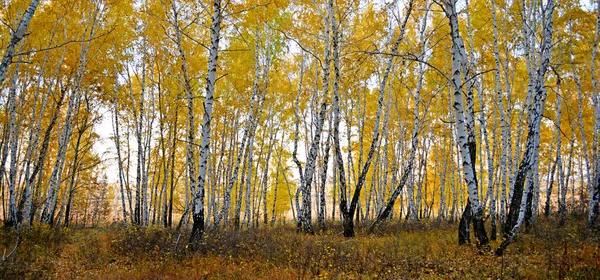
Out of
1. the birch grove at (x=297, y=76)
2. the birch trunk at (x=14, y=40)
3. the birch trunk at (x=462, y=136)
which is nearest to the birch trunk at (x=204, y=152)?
the birch grove at (x=297, y=76)

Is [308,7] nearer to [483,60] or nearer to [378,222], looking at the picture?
[483,60]

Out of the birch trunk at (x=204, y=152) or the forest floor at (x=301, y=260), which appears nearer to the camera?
the forest floor at (x=301, y=260)

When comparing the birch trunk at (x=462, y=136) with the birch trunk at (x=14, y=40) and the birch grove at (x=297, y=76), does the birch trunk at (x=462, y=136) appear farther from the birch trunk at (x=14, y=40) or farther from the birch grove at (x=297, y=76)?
the birch trunk at (x=14, y=40)

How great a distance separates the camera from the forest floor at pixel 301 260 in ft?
18.1

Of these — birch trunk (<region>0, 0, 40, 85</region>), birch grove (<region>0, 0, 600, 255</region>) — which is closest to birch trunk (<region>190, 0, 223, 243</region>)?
birch grove (<region>0, 0, 600, 255</region>)

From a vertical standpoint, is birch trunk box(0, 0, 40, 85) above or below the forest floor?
above

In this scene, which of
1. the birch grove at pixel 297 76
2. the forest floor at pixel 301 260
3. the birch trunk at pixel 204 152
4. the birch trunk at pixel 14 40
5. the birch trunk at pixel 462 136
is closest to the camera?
the birch trunk at pixel 14 40

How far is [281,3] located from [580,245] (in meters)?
9.60

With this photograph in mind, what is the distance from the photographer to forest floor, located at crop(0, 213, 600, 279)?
5.53 m

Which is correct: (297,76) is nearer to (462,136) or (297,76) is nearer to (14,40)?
(462,136)

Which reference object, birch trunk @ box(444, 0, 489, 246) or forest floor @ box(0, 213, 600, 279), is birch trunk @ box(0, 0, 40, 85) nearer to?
forest floor @ box(0, 213, 600, 279)

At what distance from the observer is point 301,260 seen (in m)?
6.55

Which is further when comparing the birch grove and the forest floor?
the birch grove

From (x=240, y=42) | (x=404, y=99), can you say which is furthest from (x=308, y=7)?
(x=404, y=99)
